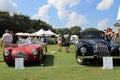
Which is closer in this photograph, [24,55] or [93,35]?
[24,55]

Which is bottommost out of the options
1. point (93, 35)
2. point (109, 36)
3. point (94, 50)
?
point (94, 50)

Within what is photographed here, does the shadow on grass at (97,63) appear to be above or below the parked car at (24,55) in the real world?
below

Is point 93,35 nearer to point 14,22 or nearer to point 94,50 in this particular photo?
point 94,50

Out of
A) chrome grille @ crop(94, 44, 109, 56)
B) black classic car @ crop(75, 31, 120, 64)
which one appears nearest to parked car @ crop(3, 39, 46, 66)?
black classic car @ crop(75, 31, 120, 64)

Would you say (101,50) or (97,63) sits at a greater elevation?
(101,50)

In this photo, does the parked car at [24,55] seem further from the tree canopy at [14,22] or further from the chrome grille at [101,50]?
the tree canopy at [14,22]

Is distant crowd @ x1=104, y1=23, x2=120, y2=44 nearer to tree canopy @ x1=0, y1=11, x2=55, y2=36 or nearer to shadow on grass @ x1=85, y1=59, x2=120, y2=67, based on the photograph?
shadow on grass @ x1=85, y1=59, x2=120, y2=67

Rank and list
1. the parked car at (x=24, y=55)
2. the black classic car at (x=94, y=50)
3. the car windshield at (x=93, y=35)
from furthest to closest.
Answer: the car windshield at (x=93, y=35) < the parked car at (x=24, y=55) < the black classic car at (x=94, y=50)

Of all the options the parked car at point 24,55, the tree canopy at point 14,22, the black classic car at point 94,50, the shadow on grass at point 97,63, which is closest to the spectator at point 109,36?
the shadow on grass at point 97,63

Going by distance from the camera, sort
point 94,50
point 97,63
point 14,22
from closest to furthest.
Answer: point 94,50, point 97,63, point 14,22

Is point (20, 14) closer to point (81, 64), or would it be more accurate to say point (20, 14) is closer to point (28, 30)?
point (28, 30)

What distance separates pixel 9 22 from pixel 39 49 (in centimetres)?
10141

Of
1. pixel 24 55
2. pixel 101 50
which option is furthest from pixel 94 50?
pixel 24 55

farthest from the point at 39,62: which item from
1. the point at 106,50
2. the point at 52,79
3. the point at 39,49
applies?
the point at 52,79
